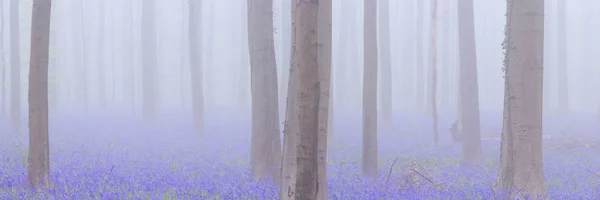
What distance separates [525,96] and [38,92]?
240 inches

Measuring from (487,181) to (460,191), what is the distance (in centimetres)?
218

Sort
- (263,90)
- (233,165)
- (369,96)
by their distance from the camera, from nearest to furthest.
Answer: (263,90), (369,96), (233,165)

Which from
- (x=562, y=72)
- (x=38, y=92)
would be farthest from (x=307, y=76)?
(x=562, y=72)

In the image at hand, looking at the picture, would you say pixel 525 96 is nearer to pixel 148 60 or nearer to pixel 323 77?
pixel 323 77

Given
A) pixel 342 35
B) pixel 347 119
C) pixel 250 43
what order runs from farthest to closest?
1. pixel 342 35
2. pixel 347 119
3. pixel 250 43

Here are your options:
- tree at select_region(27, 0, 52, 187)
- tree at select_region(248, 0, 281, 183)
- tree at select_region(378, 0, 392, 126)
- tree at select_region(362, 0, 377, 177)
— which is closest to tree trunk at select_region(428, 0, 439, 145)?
tree at select_region(378, 0, 392, 126)

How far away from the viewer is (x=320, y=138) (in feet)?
20.7

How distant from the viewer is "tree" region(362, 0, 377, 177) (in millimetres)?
11305

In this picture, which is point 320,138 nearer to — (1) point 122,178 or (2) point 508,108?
(2) point 508,108

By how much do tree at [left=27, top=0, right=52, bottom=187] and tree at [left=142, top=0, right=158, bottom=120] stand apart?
71.4 ft

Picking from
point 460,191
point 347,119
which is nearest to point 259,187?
point 460,191

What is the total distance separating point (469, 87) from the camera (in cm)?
1509

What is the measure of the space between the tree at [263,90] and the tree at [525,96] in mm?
3752

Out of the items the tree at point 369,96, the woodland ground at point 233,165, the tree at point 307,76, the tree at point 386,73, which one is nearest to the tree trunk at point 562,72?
the woodland ground at point 233,165
